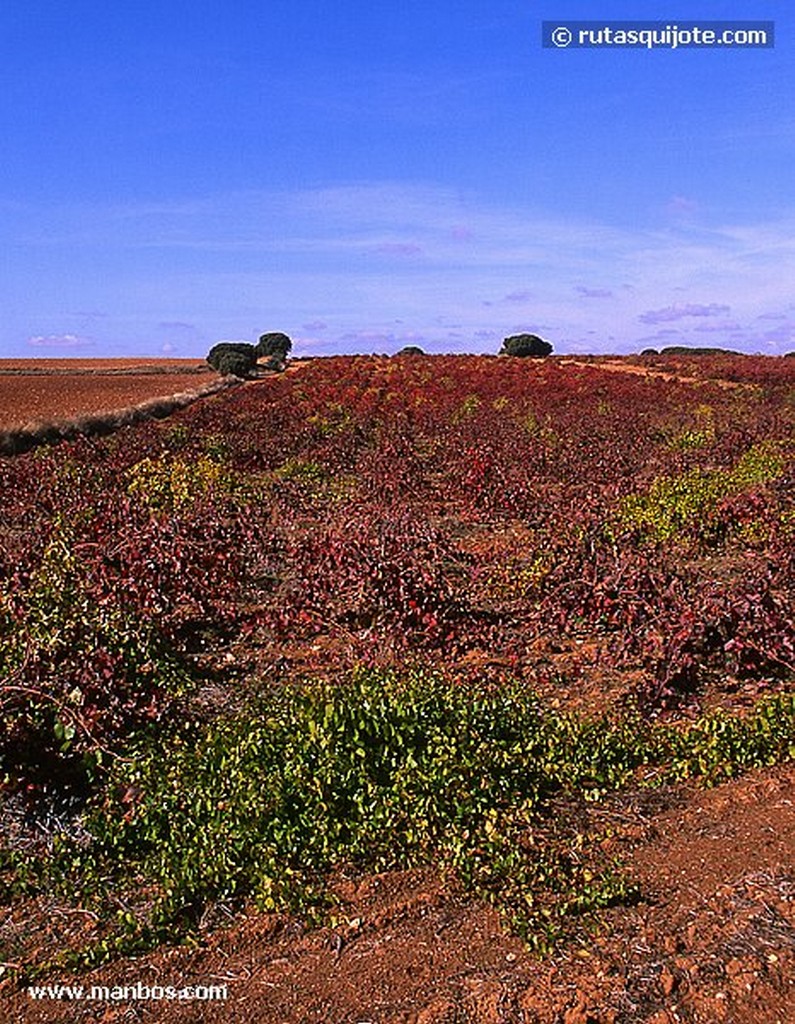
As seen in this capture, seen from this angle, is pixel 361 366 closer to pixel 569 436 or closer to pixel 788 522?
pixel 569 436

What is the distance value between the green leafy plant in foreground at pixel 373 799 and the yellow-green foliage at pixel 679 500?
465 centimetres

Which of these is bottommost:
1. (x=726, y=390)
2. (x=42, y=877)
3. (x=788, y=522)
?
(x=42, y=877)

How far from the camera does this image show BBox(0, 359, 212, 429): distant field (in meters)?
28.4

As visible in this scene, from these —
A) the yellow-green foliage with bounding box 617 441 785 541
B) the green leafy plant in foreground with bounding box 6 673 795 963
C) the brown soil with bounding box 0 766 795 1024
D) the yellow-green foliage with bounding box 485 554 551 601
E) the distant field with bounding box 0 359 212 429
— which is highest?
the distant field with bounding box 0 359 212 429

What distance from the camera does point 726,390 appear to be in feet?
88.3

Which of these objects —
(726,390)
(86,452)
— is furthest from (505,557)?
(726,390)

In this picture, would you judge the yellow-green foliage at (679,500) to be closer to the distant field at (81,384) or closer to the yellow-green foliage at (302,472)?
the yellow-green foliage at (302,472)

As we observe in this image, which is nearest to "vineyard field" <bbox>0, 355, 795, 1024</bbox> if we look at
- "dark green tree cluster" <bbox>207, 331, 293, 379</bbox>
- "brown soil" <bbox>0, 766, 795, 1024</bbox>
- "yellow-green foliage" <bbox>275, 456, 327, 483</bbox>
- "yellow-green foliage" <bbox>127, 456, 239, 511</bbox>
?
"brown soil" <bbox>0, 766, 795, 1024</bbox>

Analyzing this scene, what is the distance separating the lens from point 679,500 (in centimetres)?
1002

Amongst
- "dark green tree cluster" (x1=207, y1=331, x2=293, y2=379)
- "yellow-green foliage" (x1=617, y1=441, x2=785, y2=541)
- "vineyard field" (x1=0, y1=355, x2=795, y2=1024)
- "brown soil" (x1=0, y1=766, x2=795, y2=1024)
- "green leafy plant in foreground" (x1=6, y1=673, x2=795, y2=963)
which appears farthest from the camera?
"dark green tree cluster" (x1=207, y1=331, x2=293, y2=379)

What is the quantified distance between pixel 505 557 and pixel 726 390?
65.7 ft

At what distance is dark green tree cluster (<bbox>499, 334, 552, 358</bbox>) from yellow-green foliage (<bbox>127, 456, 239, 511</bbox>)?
3633 cm

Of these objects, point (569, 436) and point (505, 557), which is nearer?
point (505, 557)

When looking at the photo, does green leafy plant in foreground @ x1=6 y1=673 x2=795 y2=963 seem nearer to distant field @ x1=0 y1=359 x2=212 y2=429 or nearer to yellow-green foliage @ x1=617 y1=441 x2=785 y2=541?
yellow-green foliage @ x1=617 y1=441 x2=785 y2=541
